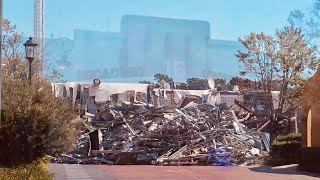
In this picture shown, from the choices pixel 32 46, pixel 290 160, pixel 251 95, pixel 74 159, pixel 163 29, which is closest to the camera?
pixel 32 46

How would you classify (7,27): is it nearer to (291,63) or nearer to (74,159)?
(74,159)

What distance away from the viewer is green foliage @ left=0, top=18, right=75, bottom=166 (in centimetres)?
1326

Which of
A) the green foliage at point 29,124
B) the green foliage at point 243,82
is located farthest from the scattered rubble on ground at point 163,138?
the green foliage at point 29,124

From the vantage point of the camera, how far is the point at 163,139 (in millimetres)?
24031

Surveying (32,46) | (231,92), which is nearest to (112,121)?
(32,46)

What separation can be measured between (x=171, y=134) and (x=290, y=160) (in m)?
5.89

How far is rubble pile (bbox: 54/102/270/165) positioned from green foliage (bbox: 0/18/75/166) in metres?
7.63

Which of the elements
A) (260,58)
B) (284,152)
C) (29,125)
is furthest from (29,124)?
(260,58)

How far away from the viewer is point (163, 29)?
17641 mm

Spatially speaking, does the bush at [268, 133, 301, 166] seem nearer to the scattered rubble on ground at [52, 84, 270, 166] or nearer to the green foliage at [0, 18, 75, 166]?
the scattered rubble on ground at [52, 84, 270, 166]

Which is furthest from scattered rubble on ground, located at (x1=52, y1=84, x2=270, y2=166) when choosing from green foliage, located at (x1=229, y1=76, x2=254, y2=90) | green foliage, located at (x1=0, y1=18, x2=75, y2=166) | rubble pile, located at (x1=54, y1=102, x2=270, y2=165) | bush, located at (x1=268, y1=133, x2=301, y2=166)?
green foliage, located at (x1=0, y1=18, x2=75, y2=166)

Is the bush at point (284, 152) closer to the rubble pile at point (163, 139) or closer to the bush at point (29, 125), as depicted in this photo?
the rubble pile at point (163, 139)

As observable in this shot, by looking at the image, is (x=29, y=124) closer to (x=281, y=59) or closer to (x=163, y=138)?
(x=163, y=138)

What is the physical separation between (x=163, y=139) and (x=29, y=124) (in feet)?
36.9
